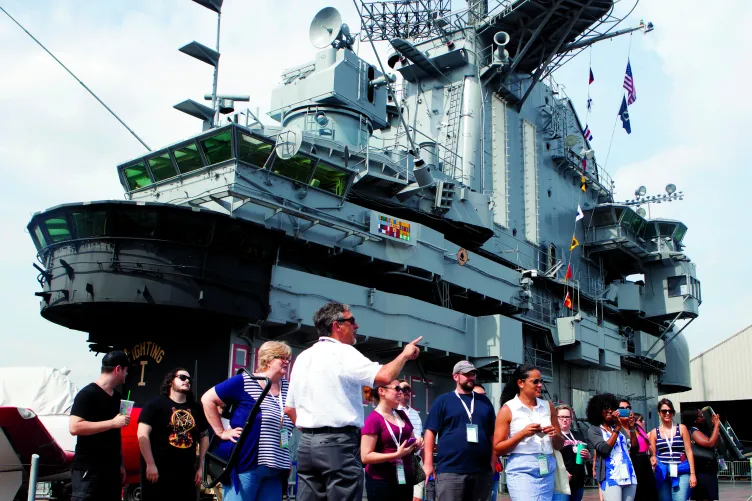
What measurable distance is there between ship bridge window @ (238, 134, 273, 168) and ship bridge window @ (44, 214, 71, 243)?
13.9ft

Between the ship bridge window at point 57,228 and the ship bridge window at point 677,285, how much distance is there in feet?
88.6

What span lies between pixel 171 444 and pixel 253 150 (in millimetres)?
11486

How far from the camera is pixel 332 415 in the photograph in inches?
190

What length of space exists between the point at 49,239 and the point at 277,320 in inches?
218

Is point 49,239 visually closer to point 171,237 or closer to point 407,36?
point 171,237

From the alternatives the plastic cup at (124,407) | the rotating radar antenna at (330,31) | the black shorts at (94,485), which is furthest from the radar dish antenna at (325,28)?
the black shorts at (94,485)

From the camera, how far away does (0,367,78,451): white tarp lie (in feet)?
50.2

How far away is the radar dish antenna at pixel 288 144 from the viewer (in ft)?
56.5

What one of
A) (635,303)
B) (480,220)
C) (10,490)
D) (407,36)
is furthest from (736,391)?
(10,490)

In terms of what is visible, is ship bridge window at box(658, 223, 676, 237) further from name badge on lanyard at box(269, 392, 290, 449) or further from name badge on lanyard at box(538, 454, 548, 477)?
name badge on lanyard at box(269, 392, 290, 449)

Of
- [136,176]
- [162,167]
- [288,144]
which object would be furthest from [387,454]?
[136,176]

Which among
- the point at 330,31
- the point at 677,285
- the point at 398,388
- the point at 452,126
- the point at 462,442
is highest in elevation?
the point at 330,31

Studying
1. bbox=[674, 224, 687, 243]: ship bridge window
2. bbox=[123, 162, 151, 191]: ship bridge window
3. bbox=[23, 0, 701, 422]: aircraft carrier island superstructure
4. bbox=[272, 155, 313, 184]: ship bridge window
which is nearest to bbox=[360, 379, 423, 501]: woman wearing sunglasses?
bbox=[23, 0, 701, 422]: aircraft carrier island superstructure

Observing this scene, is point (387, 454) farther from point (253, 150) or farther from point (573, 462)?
point (253, 150)
